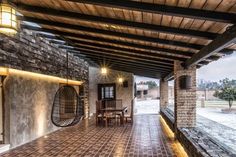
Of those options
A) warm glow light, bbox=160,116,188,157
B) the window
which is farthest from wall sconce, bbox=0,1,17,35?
the window

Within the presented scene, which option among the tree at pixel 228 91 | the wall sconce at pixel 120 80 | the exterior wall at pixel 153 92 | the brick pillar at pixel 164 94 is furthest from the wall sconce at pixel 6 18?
the exterior wall at pixel 153 92

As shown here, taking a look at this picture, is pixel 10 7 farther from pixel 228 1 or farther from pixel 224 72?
pixel 224 72

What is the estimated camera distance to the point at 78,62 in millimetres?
12203

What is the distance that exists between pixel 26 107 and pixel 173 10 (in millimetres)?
5646

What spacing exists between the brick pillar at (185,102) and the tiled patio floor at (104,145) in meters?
0.67

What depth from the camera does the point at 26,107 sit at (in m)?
7.37

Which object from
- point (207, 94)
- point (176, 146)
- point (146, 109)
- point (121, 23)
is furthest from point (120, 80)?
point (121, 23)

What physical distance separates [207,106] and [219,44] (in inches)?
625

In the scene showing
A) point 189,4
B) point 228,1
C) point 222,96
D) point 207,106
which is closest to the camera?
point 228,1

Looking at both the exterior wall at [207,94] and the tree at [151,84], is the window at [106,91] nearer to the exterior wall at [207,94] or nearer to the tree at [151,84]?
the exterior wall at [207,94]

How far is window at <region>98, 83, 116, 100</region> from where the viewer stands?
15.9 meters

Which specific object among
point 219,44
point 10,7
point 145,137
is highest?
point 10,7

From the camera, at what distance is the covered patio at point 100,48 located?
3316 millimetres

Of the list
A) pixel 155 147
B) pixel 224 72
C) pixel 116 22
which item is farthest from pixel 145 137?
pixel 224 72
